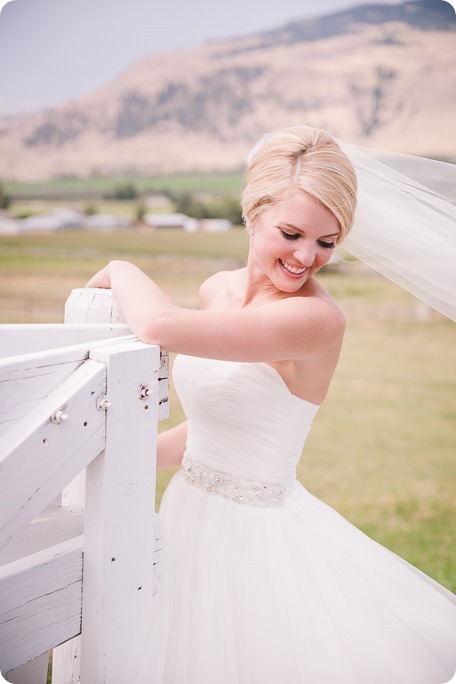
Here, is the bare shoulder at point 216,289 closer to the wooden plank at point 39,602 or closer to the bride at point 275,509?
the bride at point 275,509

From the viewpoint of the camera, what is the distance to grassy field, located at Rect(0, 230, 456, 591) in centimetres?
423

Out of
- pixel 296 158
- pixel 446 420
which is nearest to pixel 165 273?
pixel 446 420

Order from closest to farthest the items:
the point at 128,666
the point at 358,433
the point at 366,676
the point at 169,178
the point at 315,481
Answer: the point at 128,666, the point at 366,676, the point at 315,481, the point at 358,433, the point at 169,178

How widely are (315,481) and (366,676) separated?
3452 millimetres

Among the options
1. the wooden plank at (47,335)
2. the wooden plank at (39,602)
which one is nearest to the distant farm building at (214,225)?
the wooden plank at (47,335)

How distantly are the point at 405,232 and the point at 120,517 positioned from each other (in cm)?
85

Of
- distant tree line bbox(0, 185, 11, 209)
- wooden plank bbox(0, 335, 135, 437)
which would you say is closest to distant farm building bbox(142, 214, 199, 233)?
distant tree line bbox(0, 185, 11, 209)

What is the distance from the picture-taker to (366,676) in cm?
109

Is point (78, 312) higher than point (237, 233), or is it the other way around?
point (78, 312)

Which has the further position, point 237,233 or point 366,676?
point 237,233

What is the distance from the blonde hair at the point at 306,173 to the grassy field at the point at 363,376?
2.73 metres

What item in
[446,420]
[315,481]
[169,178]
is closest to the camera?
[315,481]

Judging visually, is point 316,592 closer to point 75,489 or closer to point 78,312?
point 75,489

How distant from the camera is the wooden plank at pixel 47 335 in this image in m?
1.00
